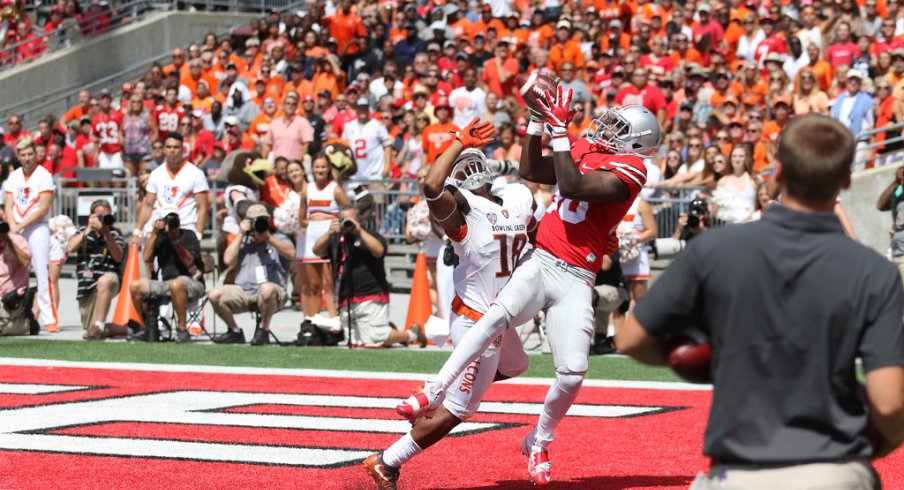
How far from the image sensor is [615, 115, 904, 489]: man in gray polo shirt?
10.7 ft

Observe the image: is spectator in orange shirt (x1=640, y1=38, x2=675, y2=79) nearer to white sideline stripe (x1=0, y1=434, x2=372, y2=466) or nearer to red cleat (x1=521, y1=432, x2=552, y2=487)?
white sideline stripe (x1=0, y1=434, x2=372, y2=466)

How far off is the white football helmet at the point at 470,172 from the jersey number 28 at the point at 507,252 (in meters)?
0.30

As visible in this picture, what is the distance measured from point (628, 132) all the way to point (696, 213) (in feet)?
22.0

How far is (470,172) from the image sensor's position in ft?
24.2

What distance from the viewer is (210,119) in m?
22.5

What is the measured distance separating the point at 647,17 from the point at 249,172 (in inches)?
300

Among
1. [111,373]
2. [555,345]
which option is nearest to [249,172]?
[111,373]

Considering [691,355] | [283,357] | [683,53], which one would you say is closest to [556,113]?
[691,355]

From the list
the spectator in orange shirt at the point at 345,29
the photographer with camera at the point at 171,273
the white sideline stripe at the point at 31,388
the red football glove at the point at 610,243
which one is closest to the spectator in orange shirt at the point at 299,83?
the spectator in orange shirt at the point at 345,29

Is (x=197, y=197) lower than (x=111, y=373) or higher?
higher

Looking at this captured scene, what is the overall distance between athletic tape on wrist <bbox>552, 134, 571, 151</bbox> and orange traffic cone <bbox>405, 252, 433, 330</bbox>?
7.89 metres

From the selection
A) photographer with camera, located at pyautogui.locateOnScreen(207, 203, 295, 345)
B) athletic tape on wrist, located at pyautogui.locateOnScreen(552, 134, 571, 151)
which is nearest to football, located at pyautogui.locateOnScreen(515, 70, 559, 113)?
athletic tape on wrist, located at pyautogui.locateOnScreen(552, 134, 571, 151)

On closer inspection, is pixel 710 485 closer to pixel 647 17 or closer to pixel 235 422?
pixel 235 422

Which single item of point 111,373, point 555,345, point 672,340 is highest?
point 672,340
